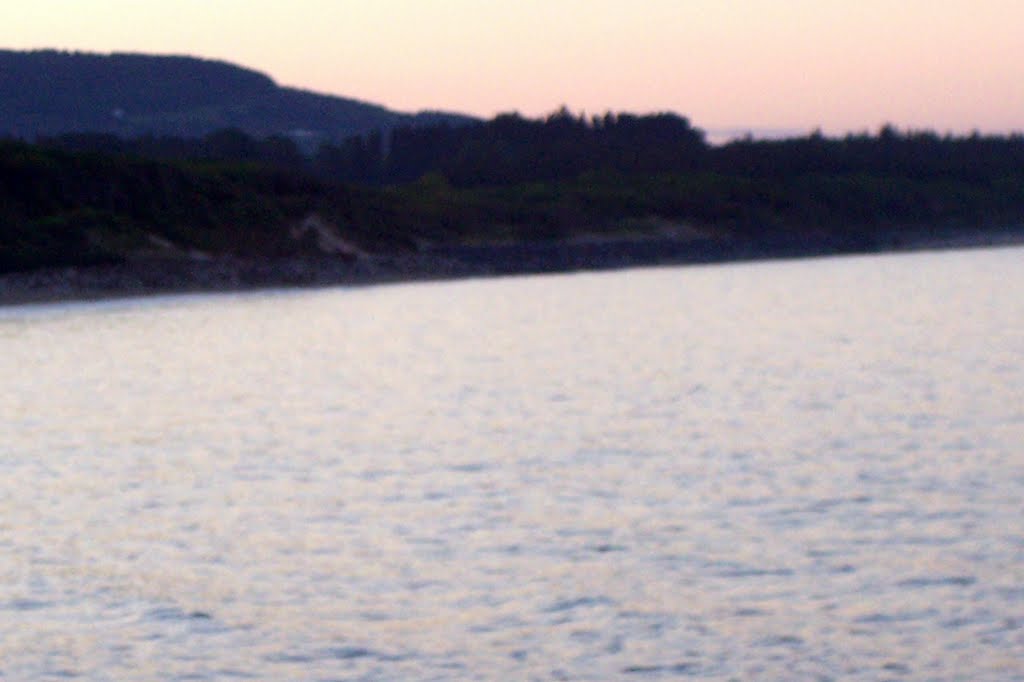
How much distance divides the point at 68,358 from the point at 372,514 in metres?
21.6

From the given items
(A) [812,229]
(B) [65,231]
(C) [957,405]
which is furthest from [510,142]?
(C) [957,405]

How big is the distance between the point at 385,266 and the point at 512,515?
60051mm

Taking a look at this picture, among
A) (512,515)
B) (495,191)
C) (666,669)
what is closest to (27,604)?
(666,669)

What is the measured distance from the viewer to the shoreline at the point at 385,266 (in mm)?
62719

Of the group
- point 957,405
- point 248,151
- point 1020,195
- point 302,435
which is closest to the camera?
point 302,435

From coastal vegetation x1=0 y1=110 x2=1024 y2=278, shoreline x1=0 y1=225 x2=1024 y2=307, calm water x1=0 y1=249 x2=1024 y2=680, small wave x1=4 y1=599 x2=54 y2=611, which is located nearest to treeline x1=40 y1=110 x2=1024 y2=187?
coastal vegetation x1=0 y1=110 x2=1024 y2=278

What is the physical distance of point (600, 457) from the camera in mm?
22609

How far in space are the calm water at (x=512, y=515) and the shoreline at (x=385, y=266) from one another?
22783 mm

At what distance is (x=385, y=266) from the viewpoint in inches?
3068

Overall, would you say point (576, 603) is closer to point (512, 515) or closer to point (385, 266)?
point (512, 515)

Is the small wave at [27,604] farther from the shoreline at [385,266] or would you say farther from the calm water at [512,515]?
the shoreline at [385,266]

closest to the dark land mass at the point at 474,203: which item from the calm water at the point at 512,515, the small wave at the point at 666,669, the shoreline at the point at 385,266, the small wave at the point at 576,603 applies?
the shoreline at the point at 385,266

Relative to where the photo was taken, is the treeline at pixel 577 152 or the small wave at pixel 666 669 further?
the treeline at pixel 577 152

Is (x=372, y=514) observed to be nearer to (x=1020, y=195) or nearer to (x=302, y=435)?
(x=302, y=435)
